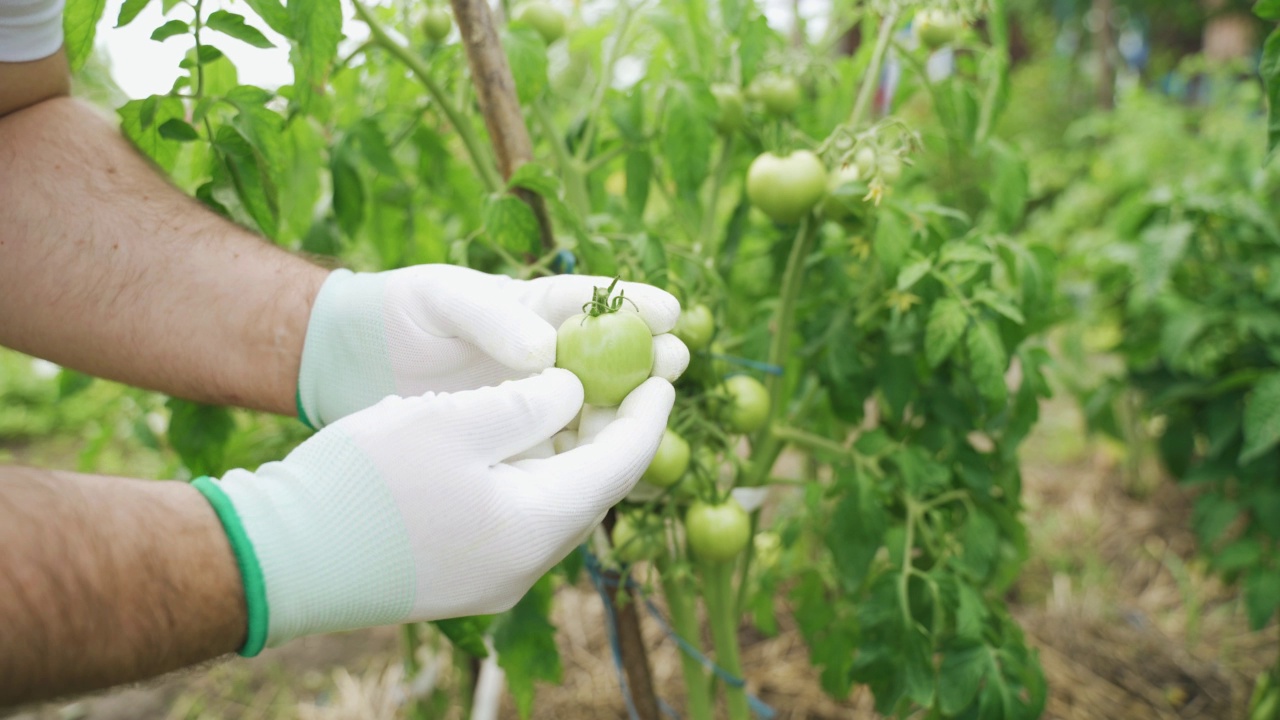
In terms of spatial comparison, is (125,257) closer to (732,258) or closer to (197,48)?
(197,48)

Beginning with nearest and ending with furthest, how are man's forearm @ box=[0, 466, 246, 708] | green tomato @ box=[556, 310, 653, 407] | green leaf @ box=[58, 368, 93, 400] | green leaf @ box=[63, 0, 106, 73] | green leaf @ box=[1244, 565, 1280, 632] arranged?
1. man's forearm @ box=[0, 466, 246, 708]
2. green tomato @ box=[556, 310, 653, 407]
3. green leaf @ box=[63, 0, 106, 73]
4. green leaf @ box=[58, 368, 93, 400]
5. green leaf @ box=[1244, 565, 1280, 632]

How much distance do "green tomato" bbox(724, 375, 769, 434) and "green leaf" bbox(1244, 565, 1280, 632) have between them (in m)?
1.28

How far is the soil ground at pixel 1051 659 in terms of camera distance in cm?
203

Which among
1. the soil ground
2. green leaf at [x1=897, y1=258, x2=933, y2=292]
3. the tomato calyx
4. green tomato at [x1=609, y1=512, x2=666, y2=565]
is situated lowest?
the soil ground

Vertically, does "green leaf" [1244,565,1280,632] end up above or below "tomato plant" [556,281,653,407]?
below

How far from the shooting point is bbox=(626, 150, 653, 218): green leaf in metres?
1.32

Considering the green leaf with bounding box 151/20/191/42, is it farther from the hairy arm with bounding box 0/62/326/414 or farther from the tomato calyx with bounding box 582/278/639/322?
the tomato calyx with bounding box 582/278/639/322

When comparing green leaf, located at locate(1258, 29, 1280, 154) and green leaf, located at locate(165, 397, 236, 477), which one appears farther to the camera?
green leaf, located at locate(165, 397, 236, 477)

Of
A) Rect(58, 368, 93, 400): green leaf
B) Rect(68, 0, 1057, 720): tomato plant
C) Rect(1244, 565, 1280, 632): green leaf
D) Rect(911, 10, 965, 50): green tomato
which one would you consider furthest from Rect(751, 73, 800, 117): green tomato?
Rect(1244, 565, 1280, 632): green leaf

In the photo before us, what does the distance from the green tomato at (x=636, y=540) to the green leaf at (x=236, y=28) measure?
30.8 inches

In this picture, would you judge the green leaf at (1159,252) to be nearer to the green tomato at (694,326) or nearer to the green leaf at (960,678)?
the green leaf at (960,678)

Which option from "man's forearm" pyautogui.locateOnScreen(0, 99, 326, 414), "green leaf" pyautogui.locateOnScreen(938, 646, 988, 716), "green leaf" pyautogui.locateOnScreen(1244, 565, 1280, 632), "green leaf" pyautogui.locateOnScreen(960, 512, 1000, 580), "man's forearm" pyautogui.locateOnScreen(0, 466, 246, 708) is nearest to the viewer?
"man's forearm" pyautogui.locateOnScreen(0, 466, 246, 708)

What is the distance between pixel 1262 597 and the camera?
1.67 metres

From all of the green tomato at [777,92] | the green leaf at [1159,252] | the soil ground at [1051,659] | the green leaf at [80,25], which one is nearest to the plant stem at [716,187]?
the green tomato at [777,92]
